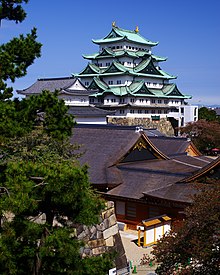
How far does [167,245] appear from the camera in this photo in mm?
7820

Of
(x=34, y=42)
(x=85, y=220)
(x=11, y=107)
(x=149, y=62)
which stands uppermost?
(x=149, y=62)

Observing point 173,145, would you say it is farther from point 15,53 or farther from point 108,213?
point 15,53

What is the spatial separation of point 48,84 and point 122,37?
1282cm

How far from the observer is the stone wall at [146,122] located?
157ft

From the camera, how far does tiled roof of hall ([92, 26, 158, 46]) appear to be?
52.0 meters

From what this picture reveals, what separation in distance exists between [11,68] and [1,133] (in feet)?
4.35

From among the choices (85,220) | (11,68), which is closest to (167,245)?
(85,220)

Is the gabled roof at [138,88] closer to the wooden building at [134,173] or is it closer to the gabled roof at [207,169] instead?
the wooden building at [134,173]

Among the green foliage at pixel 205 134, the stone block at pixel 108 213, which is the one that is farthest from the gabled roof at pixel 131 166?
the green foliage at pixel 205 134

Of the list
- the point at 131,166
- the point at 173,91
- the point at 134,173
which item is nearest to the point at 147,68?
the point at 173,91

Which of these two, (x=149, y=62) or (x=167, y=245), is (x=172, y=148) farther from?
(x=149, y=62)

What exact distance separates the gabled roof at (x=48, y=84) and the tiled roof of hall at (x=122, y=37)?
34.7ft

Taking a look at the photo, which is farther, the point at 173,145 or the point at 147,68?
the point at 147,68

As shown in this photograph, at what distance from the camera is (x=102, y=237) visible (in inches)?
411
